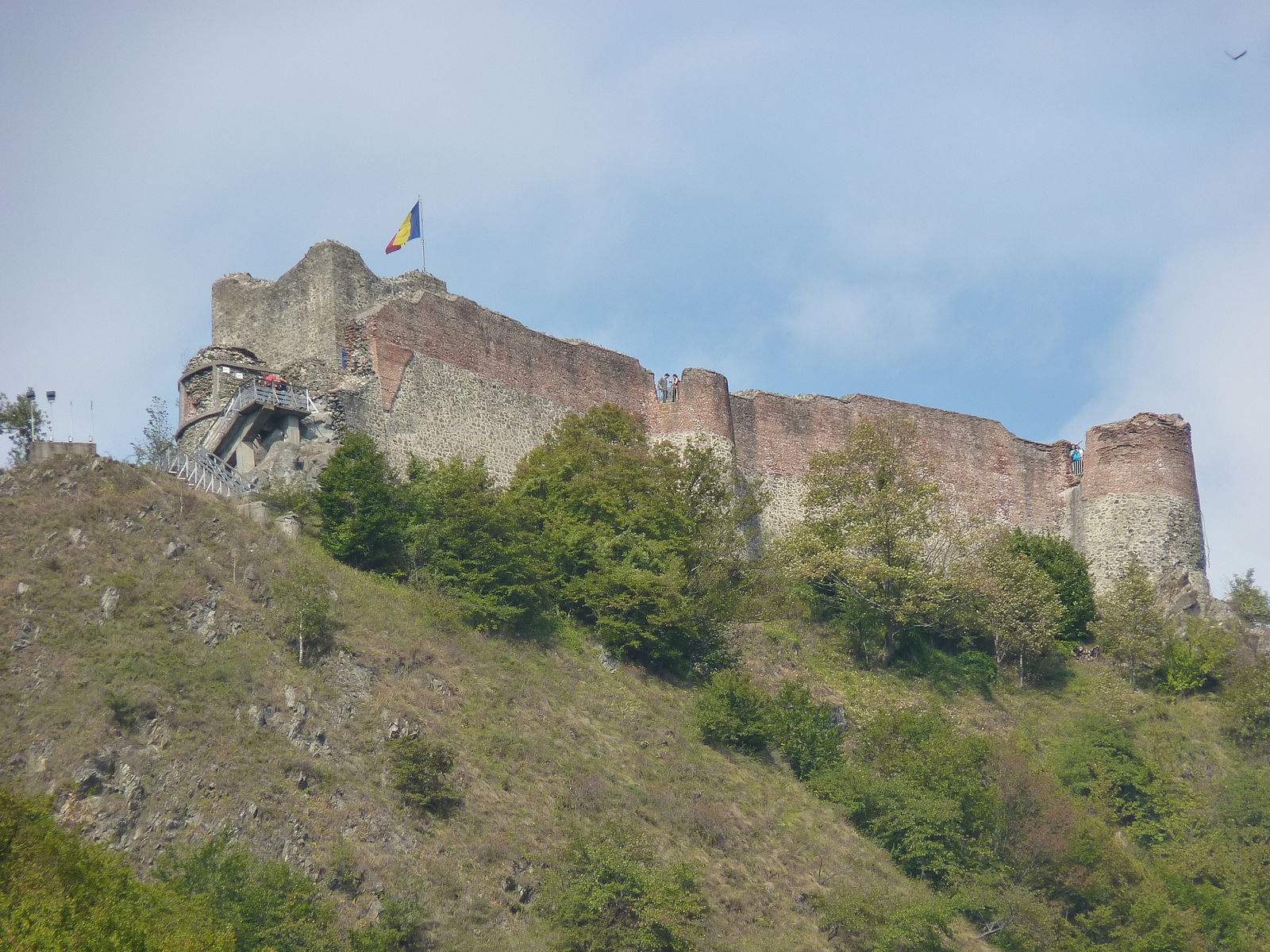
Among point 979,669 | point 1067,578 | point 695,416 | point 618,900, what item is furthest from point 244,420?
point 1067,578

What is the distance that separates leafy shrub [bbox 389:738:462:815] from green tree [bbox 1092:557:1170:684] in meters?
20.5

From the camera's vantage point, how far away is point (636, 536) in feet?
117

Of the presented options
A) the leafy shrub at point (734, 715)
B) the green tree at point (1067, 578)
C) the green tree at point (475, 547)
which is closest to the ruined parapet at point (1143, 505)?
the green tree at point (1067, 578)

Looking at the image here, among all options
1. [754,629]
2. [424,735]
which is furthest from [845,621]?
[424,735]

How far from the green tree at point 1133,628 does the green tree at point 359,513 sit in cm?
1841

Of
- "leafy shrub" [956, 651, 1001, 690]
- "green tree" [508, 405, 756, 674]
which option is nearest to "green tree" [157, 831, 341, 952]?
"green tree" [508, 405, 756, 674]

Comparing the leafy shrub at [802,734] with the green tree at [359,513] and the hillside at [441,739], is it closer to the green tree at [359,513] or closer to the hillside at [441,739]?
the hillside at [441,739]

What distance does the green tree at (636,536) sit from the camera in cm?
3438

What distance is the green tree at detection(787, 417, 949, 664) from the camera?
38656 millimetres

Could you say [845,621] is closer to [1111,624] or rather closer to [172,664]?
A: [1111,624]

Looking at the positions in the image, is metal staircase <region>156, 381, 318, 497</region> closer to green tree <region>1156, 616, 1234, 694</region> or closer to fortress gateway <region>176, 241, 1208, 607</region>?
fortress gateway <region>176, 241, 1208, 607</region>

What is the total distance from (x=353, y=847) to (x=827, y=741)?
12.3m

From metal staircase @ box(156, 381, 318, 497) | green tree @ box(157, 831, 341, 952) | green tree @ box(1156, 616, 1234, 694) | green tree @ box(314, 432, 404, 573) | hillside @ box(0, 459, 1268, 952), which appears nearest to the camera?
green tree @ box(157, 831, 341, 952)

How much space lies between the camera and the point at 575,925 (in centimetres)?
2503
